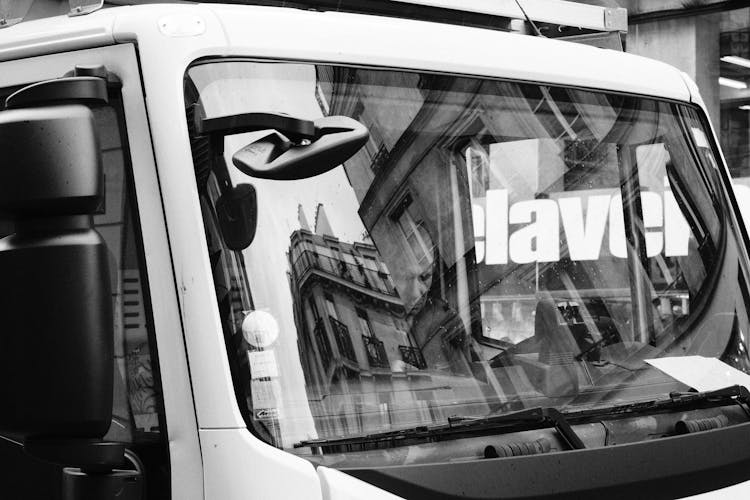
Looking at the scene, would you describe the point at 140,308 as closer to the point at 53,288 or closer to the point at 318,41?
the point at 53,288

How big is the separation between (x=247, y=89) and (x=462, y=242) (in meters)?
0.64

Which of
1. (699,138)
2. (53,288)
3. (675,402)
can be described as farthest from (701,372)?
(53,288)

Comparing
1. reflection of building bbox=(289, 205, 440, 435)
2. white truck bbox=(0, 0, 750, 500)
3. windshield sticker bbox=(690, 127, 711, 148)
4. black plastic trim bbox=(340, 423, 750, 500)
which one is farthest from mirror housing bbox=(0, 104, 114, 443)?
windshield sticker bbox=(690, 127, 711, 148)

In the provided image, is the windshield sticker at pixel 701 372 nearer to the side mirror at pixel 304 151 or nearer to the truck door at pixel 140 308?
the side mirror at pixel 304 151

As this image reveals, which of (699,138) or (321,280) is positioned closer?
(321,280)

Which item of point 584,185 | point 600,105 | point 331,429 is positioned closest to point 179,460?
point 331,429

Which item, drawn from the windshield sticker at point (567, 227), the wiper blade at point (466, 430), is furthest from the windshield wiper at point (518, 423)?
the windshield sticker at point (567, 227)

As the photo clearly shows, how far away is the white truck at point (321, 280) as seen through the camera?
2.31 metres

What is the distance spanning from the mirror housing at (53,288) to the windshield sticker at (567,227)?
99 centimetres

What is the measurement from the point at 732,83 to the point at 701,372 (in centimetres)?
1168

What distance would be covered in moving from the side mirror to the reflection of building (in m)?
0.11

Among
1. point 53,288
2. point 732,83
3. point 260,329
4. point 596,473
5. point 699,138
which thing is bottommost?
point 596,473

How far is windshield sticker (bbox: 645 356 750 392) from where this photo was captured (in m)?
3.11

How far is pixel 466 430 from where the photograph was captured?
2650mm
